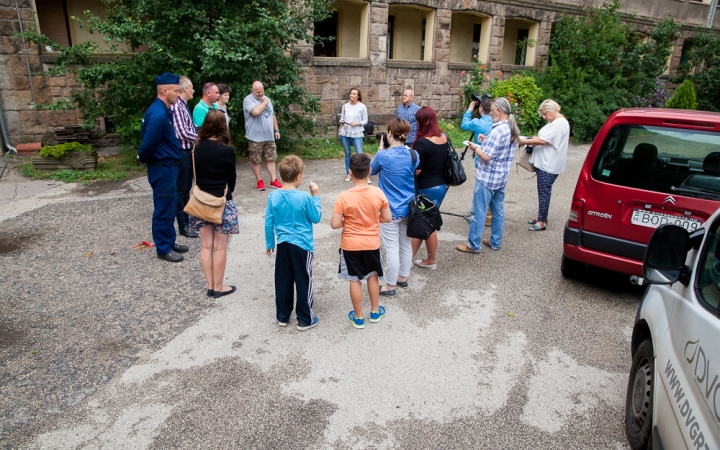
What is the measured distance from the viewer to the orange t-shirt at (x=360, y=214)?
4.08 m

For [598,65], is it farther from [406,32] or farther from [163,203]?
[163,203]

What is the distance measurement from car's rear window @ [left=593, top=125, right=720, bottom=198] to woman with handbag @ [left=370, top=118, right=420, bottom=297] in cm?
183

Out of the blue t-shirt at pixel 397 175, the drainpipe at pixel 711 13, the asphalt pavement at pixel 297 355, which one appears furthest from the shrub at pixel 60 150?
the drainpipe at pixel 711 13

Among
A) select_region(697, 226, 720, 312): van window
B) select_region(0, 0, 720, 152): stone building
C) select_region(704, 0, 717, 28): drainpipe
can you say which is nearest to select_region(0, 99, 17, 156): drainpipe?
select_region(0, 0, 720, 152): stone building

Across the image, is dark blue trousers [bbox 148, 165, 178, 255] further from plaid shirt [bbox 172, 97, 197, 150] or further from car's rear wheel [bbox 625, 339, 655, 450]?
car's rear wheel [bbox 625, 339, 655, 450]

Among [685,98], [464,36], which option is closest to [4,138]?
[464,36]

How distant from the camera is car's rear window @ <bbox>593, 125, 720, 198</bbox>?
432 cm

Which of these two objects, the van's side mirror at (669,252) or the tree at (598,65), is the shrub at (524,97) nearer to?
the tree at (598,65)

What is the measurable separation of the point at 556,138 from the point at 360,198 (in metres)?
3.74

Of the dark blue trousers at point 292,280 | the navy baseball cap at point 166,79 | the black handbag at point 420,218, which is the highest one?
the navy baseball cap at point 166,79

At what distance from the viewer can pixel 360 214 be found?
161 inches

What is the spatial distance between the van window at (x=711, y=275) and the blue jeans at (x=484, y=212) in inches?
135

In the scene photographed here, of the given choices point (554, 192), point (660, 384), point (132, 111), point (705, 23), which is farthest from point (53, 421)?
point (705, 23)

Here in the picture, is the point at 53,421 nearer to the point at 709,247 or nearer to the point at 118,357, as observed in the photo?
the point at 118,357
